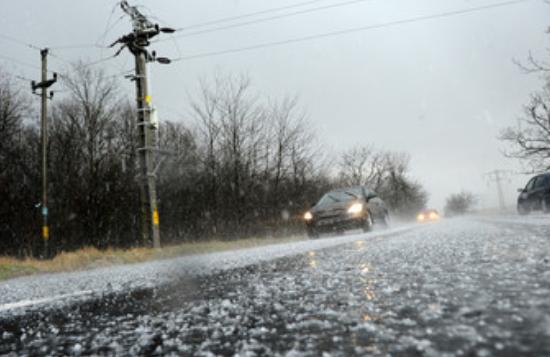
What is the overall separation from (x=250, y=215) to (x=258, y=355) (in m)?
21.2

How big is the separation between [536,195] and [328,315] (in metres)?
17.4

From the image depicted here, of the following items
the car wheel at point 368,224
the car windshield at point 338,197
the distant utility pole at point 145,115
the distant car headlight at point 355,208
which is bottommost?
the car wheel at point 368,224

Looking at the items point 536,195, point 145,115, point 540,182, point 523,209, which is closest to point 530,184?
point 540,182

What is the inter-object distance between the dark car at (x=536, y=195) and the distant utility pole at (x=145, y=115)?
45.0ft

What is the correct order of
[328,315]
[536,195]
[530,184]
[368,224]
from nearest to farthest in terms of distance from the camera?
[328,315] → [368,224] → [536,195] → [530,184]

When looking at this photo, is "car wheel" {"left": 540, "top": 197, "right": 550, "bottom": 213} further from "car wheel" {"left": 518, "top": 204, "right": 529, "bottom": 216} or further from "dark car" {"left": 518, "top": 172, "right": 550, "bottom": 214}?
"car wheel" {"left": 518, "top": 204, "right": 529, "bottom": 216}

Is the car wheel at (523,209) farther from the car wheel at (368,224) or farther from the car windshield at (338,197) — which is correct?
the car windshield at (338,197)

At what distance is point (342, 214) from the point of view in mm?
12961

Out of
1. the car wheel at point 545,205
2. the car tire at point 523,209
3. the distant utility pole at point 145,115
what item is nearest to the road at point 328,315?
the distant utility pole at point 145,115

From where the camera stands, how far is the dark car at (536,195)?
52.6 feet

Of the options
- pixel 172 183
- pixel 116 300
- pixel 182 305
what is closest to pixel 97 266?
pixel 116 300

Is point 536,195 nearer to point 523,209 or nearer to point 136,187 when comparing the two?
point 523,209

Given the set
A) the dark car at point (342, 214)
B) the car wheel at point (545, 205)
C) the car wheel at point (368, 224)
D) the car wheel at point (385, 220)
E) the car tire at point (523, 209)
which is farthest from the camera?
the car tire at point (523, 209)

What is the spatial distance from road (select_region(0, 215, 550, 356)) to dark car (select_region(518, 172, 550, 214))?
14.1m
